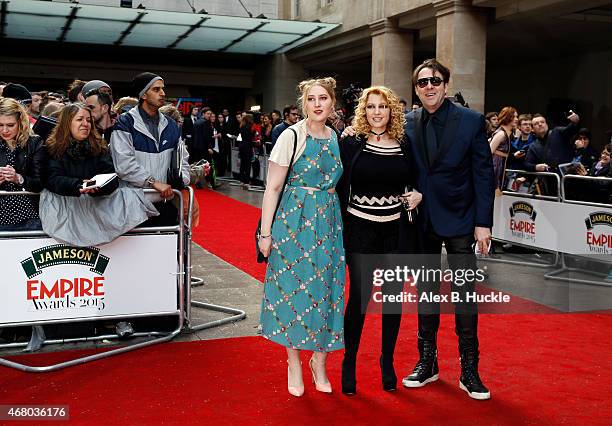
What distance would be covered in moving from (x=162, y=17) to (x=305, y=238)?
2047 cm

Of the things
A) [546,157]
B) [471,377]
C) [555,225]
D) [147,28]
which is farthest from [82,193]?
[147,28]

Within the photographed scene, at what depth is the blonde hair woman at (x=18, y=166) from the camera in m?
5.47

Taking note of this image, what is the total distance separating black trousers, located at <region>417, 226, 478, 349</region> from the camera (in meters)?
4.62

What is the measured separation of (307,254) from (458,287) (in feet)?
3.36

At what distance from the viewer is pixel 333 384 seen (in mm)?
4820

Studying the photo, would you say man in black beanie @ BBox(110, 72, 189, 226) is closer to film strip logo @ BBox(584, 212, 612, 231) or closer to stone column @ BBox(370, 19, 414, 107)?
film strip logo @ BBox(584, 212, 612, 231)

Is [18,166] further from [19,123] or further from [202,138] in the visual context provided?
[202,138]

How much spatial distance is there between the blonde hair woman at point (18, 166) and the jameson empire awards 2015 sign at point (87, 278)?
1.05 ft

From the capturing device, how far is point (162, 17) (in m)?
23.3

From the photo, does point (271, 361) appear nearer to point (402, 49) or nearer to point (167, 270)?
point (167, 270)

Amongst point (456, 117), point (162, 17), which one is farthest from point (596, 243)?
point (162, 17)

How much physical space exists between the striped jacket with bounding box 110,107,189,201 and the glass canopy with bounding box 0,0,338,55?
17.7 m

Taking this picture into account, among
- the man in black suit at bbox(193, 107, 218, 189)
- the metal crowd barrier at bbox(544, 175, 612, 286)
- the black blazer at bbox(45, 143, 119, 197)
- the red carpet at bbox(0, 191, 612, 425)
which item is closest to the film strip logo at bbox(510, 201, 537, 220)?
the metal crowd barrier at bbox(544, 175, 612, 286)

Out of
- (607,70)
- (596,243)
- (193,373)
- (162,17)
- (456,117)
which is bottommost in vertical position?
(193,373)
